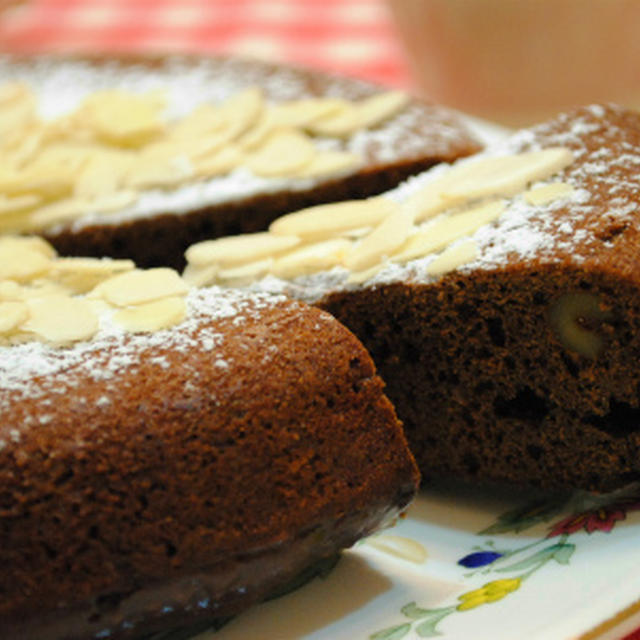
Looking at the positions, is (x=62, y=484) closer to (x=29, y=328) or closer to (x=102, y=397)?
(x=102, y=397)

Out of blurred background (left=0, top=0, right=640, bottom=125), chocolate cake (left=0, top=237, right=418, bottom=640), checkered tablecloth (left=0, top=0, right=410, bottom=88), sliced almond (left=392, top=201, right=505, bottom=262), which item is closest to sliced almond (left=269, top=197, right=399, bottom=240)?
sliced almond (left=392, top=201, right=505, bottom=262)

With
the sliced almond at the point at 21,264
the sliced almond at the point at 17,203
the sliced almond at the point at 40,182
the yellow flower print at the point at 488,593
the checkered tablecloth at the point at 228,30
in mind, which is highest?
the checkered tablecloth at the point at 228,30

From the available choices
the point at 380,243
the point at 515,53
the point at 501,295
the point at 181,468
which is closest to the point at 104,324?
the point at 181,468

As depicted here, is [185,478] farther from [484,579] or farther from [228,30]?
[228,30]

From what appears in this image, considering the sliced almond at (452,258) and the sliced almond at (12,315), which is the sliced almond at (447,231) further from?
the sliced almond at (12,315)

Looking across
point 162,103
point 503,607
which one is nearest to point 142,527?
point 503,607

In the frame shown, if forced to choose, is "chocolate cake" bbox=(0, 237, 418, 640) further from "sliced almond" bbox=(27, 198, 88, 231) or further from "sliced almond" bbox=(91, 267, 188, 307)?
"sliced almond" bbox=(27, 198, 88, 231)

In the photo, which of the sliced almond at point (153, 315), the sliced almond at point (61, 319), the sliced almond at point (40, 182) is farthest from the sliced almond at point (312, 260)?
the sliced almond at point (40, 182)
